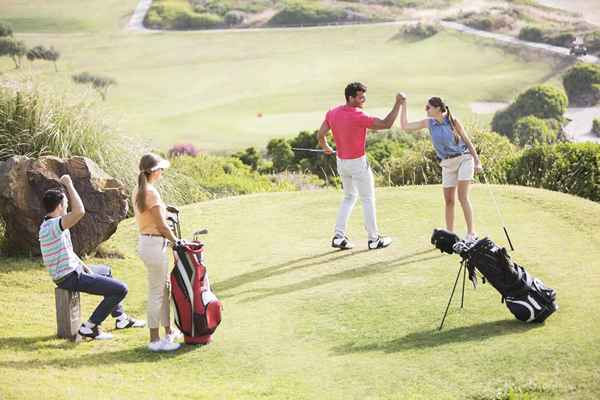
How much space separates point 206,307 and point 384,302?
1932mm

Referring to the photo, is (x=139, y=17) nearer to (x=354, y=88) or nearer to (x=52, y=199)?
(x=354, y=88)

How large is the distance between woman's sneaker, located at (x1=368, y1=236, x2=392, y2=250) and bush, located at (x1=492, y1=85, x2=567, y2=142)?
1874 centimetres

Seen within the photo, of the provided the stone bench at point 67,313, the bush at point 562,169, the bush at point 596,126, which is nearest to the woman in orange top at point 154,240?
the stone bench at point 67,313

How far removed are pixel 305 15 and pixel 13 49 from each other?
11.7 m

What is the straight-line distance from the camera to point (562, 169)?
48.0 ft

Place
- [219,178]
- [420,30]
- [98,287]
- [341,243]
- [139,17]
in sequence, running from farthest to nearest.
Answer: [420,30]
[139,17]
[219,178]
[341,243]
[98,287]

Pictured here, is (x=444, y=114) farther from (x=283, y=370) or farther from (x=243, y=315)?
(x=283, y=370)

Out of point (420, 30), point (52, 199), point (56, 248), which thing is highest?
point (52, 199)

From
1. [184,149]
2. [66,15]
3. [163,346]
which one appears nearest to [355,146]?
[163,346]

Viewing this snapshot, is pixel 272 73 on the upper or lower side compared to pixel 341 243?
lower

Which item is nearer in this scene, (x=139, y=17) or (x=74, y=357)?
(x=74, y=357)

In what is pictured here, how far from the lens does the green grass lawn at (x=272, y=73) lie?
29625 mm

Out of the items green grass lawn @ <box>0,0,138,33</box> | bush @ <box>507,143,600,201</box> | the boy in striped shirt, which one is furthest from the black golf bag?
green grass lawn @ <box>0,0,138,33</box>

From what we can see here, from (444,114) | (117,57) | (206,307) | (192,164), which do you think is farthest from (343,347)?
(117,57)
